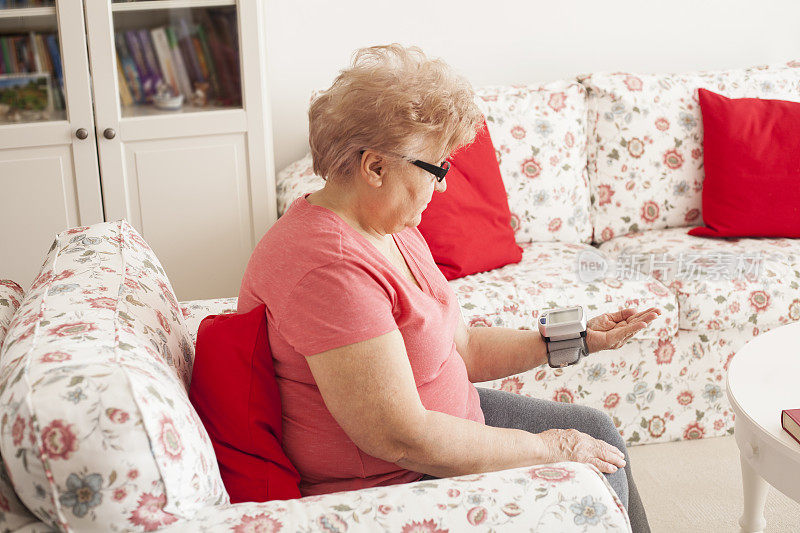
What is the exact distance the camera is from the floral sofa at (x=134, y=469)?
2.76 feet

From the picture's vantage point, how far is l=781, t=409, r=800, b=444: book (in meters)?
1.32

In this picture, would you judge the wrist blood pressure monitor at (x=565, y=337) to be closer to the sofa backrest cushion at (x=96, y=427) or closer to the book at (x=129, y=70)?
the sofa backrest cushion at (x=96, y=427)

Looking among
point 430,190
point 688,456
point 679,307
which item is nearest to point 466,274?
point 679,307

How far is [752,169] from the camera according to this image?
2623 mm

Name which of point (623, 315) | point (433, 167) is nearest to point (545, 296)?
point (623, 315)

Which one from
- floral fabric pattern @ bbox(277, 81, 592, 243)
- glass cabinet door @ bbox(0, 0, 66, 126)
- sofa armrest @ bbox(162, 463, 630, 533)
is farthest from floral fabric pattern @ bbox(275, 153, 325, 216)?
sofa armrest @ bbox(162, 463, 630, 533)

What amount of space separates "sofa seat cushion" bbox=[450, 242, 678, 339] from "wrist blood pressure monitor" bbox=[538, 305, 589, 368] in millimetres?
631

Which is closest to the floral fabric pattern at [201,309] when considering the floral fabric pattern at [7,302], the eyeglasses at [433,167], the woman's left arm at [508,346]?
the floral fabric pattern at [7,302]

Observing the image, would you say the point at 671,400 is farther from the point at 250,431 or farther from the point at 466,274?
the point at 250,431

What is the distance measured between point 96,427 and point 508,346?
873 millimetres

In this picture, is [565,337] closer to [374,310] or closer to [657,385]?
[374,310]

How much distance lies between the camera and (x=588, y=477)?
3.37ft

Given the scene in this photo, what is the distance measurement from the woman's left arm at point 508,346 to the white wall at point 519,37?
5.24ft

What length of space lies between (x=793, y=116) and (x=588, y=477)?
6.82ft
